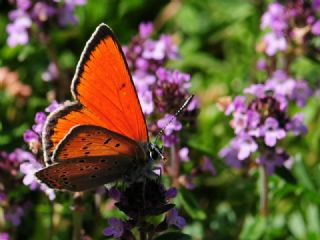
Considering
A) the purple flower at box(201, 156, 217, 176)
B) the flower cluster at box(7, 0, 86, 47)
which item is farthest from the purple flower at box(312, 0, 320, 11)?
the flower cluster at box(7, 0, 86, 47)

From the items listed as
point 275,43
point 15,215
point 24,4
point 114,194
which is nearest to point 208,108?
point 275,43

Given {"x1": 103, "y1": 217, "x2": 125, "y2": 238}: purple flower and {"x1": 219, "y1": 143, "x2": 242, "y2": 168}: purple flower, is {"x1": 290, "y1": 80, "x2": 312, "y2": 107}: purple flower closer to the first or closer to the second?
{"x1": 219, "y1": 143, "x2": 242, "y2": 168}: purple flower

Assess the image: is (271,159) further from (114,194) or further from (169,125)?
(114,194)

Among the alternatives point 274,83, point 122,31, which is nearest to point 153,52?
point 274,83

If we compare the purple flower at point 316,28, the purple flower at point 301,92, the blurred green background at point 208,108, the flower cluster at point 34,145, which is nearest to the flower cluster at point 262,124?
the blurred green background at point 208,108

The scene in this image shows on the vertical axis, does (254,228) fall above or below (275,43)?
below

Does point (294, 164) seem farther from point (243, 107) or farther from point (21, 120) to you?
point (21, 120)

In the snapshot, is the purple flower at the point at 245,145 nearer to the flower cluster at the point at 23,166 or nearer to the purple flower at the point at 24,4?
the flower cluster at the point at 23,166
